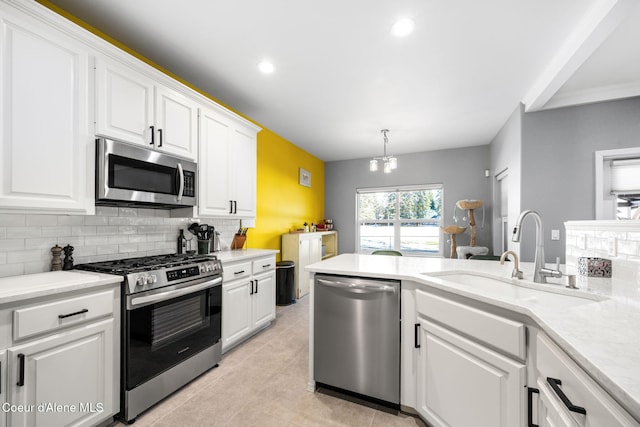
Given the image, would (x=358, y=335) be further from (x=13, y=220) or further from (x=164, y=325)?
(x=13, y=220)

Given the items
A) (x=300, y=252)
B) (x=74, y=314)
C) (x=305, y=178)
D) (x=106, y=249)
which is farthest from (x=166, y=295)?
(x=305, y=178)

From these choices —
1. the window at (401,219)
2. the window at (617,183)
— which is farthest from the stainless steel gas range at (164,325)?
the window at (401,219)

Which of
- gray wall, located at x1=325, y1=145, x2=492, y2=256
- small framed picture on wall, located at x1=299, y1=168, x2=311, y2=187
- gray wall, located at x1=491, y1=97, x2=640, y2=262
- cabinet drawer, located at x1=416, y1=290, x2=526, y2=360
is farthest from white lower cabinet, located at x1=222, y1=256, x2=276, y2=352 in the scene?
gray wall, located at x1=325, y1=145, x2=492, y2=256

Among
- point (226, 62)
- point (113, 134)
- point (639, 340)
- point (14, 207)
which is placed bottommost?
point (639, 340)

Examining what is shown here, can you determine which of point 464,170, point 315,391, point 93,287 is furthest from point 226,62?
point 464,170

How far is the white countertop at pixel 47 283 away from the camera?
4.09ft

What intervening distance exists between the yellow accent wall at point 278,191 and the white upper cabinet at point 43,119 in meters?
1.58

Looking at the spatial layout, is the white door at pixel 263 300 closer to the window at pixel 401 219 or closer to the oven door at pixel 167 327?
the oven door at pixel 167 327

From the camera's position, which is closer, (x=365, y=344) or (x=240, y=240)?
(x=365, y=344)

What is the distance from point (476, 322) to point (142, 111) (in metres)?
2.58

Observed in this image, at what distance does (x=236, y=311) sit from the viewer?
2588 millimetres

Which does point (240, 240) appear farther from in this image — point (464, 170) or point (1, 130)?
point (464, 170)

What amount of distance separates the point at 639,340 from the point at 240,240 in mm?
3218

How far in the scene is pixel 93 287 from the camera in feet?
4.99
